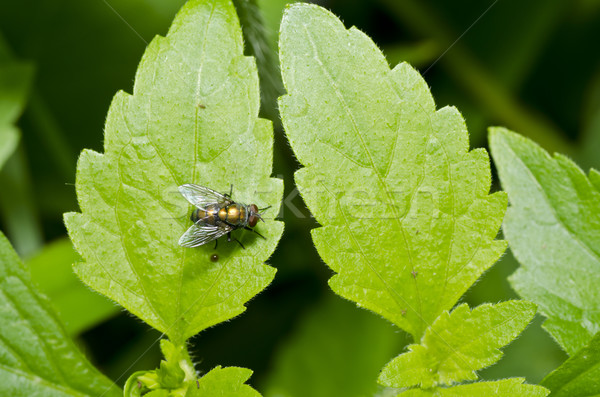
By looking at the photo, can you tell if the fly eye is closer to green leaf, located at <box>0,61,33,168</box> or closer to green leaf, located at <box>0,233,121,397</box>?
green leaf, located at <box>0,233,121,397</box>

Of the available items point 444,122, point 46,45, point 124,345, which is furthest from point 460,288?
point 46,45

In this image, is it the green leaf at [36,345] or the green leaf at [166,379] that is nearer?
the green leaf at [166,379]

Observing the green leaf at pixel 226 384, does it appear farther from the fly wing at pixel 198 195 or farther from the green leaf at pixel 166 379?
the fly wing at pixel 198 195

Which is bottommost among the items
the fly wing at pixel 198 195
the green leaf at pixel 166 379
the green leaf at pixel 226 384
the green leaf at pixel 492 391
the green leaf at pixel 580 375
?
the green leaf at pixel 166 379

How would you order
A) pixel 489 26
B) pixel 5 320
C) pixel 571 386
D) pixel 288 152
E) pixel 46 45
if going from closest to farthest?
pixel 571 386
pixel 5 320
pixel 288 152
pixel 46 45
pixel 489 26

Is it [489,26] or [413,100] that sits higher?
[489,26]

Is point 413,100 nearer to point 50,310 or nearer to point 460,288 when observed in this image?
point 460,288

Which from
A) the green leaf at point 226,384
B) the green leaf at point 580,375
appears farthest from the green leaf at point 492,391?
the green leaf at point 226,384
